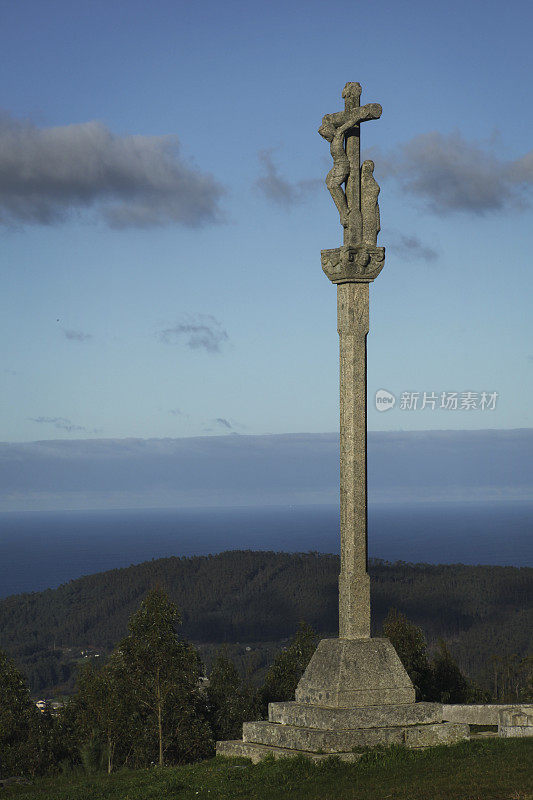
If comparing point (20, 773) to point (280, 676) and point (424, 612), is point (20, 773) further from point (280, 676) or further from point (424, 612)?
point (424, 612)

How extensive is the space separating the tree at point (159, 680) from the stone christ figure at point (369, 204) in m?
15.5

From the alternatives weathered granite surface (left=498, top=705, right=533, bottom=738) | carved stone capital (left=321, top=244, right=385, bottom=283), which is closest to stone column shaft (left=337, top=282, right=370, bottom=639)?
carved stone capital (left=321, top=244, right=385, bottom=283)

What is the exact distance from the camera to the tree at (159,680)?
1068 inches

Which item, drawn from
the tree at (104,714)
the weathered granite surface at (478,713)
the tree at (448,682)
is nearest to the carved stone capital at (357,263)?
the weathered granite surface at (478,713)

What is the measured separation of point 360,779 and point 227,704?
1359 inches

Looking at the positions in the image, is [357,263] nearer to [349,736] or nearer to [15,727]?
[349,736]

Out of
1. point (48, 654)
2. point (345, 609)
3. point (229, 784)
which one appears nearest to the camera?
point (229, 784)

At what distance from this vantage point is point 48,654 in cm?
17325

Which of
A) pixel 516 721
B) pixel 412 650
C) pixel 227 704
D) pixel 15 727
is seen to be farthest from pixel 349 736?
pixel 227 704

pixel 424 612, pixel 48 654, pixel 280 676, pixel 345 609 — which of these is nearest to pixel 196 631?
pixel 48 654

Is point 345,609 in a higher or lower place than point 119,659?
higher

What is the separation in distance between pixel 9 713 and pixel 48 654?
493 ft

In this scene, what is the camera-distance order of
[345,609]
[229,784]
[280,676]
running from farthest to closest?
[280,676] → [345,609] → [229,784]

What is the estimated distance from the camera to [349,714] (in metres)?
12.8
